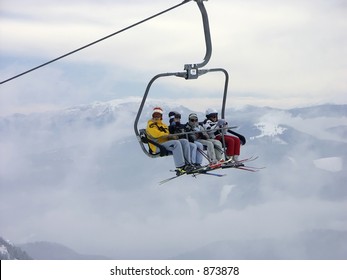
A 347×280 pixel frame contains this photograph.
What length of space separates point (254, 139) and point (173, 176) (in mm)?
100650

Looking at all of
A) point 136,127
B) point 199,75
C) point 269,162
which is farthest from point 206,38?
point 269,162

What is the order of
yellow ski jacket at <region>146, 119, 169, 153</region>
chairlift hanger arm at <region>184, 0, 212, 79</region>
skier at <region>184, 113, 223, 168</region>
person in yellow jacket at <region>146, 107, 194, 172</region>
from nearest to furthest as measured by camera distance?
chairlift hanger arm at <region>184, 0, 212, 79</region>
person in yellow jacket at <region>146, 107, 194, 172</region>
yellow ski jacket at <region>146, 119, 169, 153</region>
skier at <region>184, 113, 223, 168</region>

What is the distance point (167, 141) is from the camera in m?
11.0

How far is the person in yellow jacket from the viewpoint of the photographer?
427 inches

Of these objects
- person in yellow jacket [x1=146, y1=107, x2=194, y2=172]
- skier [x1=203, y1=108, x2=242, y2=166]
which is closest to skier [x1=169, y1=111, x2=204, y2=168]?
person in yellow jacket [x1=146, y1=107, x2=194, y2=172]

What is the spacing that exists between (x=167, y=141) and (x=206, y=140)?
2.11 ft

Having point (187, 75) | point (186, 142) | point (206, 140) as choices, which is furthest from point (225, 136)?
point (187, 75)

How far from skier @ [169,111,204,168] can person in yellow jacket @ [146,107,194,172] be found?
3cm

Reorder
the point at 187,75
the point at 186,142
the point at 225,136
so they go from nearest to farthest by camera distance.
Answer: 1. the point at 187,75
2. the point at 186,142
3. the point at 225,136

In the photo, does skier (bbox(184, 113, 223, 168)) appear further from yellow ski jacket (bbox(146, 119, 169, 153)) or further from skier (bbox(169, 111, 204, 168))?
yellow ski jacket (bbox(146, 119, 169, 153))

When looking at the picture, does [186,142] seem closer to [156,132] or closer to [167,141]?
[167,141]

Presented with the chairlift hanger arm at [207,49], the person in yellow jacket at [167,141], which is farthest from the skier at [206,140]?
the chairlift hanger arm at [207,49]

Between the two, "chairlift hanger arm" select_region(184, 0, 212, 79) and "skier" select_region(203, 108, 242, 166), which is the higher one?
"chairlift hanger arm" select_region(184, 0, 212, 79)
